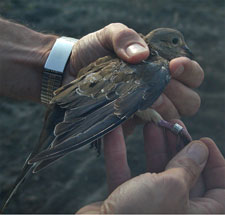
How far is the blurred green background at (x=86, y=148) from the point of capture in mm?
5828

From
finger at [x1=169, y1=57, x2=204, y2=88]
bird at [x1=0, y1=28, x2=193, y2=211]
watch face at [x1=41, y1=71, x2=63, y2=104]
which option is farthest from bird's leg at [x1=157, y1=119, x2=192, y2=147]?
watch face at [x1=41, y1=71, x2=63, y2=104]

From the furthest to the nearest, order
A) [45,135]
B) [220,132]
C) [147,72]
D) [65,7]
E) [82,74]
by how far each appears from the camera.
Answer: [65,7] → [220,132] → [82,74] → [147,72] → [45,135]

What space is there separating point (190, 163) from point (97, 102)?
1.11 metres

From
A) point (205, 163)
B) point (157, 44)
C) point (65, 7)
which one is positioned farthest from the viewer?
point (65, 7)

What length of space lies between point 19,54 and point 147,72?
81.5 inches

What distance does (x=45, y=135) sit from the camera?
386cm

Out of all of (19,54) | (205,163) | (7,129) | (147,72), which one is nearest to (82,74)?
(147,72)

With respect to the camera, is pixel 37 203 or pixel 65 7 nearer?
pixel 37 203

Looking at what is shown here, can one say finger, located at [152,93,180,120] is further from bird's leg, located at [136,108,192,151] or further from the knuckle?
bird's leg, located at [136,108,192,151]

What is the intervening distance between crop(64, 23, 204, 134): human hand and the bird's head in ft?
1.90

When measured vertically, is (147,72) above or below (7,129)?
above

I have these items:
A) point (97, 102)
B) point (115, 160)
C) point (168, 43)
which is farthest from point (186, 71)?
point (115, 160)

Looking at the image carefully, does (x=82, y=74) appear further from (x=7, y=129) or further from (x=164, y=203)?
(x=7, y=129)

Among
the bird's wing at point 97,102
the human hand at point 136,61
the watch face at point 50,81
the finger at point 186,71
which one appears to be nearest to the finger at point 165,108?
the human hand at point 136,61
